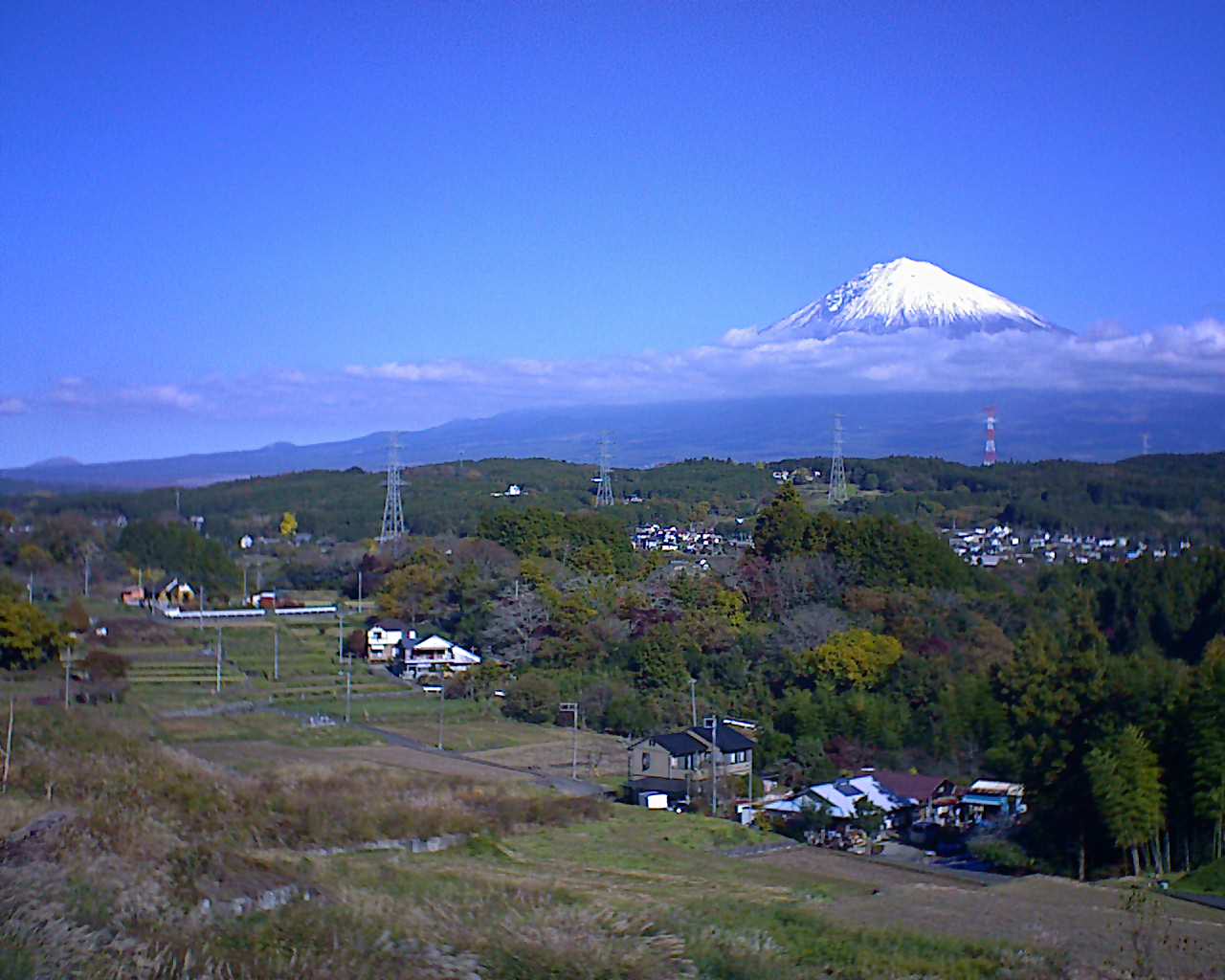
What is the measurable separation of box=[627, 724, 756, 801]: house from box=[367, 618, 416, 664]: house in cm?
771

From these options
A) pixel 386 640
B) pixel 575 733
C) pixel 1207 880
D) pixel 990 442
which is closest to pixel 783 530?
pixel 386 640

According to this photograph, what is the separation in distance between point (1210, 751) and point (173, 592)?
18.2 m

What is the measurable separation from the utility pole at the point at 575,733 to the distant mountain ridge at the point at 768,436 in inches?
442

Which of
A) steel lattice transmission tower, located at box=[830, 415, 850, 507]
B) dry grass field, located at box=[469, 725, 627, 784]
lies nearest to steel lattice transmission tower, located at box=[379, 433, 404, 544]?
steel lattice transmission tower, located at box=[830, 415, 850, 507]

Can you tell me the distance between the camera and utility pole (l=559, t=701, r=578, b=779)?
13.9 meters

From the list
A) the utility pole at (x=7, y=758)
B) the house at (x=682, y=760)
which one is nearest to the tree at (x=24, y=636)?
the utility pole at (x=7, y=758)

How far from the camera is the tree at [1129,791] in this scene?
10.3 meters

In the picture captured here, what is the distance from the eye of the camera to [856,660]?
55.9ft

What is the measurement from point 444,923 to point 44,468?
1799cm

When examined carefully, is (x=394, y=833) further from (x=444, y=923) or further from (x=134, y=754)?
(x=444, y=923)

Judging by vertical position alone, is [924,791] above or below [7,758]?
below

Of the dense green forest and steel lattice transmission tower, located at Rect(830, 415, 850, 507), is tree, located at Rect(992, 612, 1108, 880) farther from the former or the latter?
steel lattice transmission tower, located at Rect(830, 415, 850, 507)

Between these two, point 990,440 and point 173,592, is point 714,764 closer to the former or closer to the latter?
point 173,592

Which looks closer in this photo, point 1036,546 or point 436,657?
point 436,657
